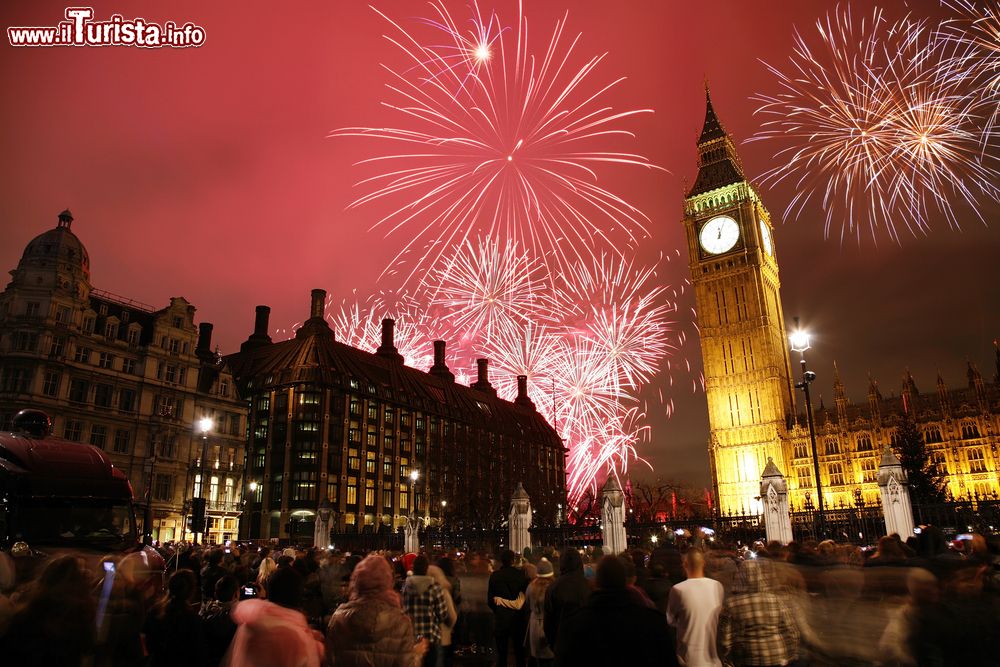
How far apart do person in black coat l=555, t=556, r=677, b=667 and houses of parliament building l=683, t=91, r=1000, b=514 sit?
262ft

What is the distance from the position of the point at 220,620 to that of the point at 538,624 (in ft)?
12.8

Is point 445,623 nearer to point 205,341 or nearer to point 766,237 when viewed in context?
point 205,341

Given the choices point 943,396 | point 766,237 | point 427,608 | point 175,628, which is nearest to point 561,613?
point 427,608

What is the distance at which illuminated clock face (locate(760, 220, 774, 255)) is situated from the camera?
94.2 metres

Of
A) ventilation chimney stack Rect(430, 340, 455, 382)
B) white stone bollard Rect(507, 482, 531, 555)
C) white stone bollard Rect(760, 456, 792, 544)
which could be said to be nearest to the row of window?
white stone bollard Rect(507, 482, 531, 555)

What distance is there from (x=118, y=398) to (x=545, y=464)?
68795 millimetres

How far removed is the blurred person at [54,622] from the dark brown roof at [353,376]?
68417 mm

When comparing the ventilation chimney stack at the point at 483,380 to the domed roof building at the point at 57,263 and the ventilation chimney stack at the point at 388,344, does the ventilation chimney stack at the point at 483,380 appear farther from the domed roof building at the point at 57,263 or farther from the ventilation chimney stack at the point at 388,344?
the domed roof building at the point at 57,263

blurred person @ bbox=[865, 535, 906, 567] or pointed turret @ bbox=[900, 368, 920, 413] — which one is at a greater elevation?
pointed turret @ bbox=[900, 368, 920, 413]

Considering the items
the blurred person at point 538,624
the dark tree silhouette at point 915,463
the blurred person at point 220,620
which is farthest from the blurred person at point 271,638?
the dark tree silhouette at point 915,463

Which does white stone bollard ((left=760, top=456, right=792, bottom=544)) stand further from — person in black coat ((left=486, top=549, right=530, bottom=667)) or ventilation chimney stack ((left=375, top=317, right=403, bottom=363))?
ventilation chimney stack ((left=375, top=317, right=403, bottom=363))

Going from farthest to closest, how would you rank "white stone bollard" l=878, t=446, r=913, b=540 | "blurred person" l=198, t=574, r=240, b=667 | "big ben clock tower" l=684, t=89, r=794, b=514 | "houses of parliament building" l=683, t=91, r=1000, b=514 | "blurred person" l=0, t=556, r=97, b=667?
"big ben clock tower" l=684, t=89, r=794, b=514 → "houses of parliament building" l=683, t=91, r=1000, b=514 → "white stone bollard" l=878, t=446, r=913, b=540 → "blurred person" l=198, t=574, r=240, b=667 → "blurred person" l=0, t=556, r=97, b=667

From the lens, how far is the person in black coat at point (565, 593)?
7555mm

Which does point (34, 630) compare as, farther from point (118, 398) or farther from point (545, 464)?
point (545, 464)
